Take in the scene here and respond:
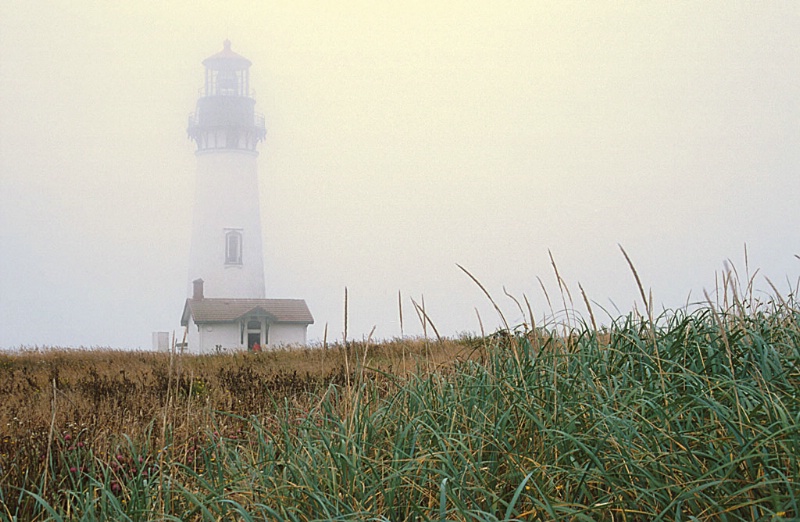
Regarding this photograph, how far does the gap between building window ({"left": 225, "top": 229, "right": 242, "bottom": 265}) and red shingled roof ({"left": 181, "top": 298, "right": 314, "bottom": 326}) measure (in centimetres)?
266

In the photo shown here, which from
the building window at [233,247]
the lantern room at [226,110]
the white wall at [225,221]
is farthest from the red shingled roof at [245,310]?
the lantern room at [226,110]

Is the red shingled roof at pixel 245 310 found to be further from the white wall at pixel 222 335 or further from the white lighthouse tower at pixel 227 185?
the white lighthouse tower at pixel 227 185

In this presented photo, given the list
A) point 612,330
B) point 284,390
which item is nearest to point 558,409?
point 612,330

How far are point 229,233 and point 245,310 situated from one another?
4842 millimetres

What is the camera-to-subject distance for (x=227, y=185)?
34000mm

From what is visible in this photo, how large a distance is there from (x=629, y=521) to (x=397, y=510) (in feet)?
2.93

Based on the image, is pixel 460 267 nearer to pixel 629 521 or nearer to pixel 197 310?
pixel 629 521

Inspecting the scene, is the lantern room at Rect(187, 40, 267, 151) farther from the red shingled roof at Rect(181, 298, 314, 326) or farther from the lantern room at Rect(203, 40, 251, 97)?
the red shingled roof at Rect(181, 298, 314, 326)

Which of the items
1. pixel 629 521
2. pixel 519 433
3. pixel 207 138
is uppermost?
pixel 207 138

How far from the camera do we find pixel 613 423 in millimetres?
3188

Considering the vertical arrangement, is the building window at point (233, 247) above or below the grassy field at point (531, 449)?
above

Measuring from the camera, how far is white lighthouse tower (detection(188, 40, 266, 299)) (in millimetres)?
32000

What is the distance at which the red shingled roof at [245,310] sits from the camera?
28.5m

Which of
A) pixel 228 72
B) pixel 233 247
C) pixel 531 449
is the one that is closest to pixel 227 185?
pixel 233 247
